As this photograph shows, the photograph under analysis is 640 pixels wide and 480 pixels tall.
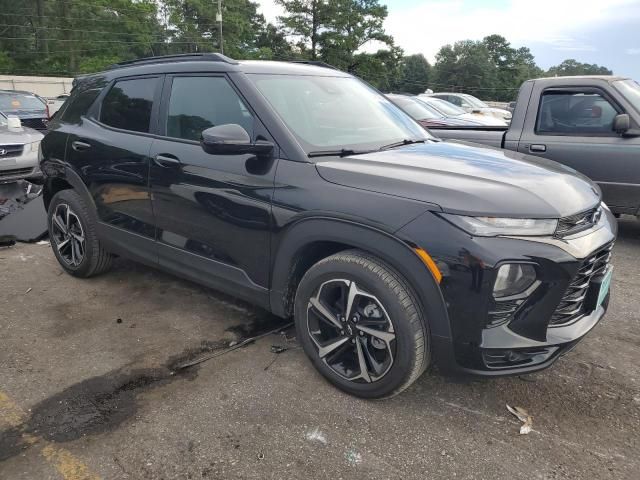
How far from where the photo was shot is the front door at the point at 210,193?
288 centimetres

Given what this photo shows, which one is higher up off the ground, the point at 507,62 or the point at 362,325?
the point at 507,62

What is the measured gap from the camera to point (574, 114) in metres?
5.42

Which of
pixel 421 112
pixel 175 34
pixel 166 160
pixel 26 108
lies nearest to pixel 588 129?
pixel 421 112

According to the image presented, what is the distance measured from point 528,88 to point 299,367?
446 centimetres

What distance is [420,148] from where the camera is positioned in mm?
3125

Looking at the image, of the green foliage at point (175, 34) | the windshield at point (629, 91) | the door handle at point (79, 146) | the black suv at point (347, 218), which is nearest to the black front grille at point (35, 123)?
the door handle at point (79, 146)

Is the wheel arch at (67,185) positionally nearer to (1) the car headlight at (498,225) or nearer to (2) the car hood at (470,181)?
(2) the car hood at (470,181)

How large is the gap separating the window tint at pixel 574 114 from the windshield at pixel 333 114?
2.58 meters

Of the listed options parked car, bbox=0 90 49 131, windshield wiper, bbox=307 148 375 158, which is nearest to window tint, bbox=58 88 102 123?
windshield wiper, bbox=307 148 375 158

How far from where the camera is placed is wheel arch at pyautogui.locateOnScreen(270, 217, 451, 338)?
2.28 m

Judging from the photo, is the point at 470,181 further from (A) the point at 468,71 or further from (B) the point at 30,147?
(A) the point at 468,71

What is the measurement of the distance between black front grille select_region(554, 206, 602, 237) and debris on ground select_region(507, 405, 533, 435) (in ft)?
3.12

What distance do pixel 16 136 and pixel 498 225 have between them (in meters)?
7.52

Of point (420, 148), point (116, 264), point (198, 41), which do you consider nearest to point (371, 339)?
point (420, 148)
